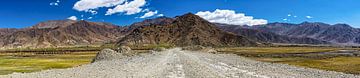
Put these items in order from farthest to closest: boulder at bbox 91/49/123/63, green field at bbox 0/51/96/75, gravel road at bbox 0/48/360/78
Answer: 1. boulder at bbox 91/49/123/63
2. green field at bbox 0/51/96/75
3. gravel road at bbox 0/48/360/78

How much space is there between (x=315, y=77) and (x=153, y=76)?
15.3m

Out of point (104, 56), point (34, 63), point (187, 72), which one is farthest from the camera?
point (104, 56)

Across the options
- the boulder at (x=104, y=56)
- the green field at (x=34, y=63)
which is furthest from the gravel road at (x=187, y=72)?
the boulder at (x=104, y=56)

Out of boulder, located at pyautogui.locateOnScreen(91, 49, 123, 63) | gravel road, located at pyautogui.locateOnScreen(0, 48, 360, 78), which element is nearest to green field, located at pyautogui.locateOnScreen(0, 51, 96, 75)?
boulder, located at pyautogui.locateOnScreen(91, 49, 123, 63)

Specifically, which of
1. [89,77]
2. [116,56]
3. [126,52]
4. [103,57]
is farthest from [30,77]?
[126,52]

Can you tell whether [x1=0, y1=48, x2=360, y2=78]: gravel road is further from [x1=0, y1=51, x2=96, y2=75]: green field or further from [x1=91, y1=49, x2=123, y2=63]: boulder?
[x1=91, y1=49, x2=123, y2=63]: boulder

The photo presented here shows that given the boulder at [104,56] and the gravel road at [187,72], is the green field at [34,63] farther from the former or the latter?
the gravel road at [187,72]

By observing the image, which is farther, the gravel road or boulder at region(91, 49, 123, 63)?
boulder at region(91, 49, 123, 63)

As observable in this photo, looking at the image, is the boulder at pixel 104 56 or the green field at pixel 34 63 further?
the boulder at pixel 104 56

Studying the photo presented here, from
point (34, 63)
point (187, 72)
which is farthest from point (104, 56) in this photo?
point (187, 72)

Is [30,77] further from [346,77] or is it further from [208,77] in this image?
[346,77]

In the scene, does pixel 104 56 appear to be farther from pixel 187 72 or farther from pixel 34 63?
pixel 187 72

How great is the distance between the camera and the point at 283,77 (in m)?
42.2

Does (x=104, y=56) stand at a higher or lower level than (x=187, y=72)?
higher
